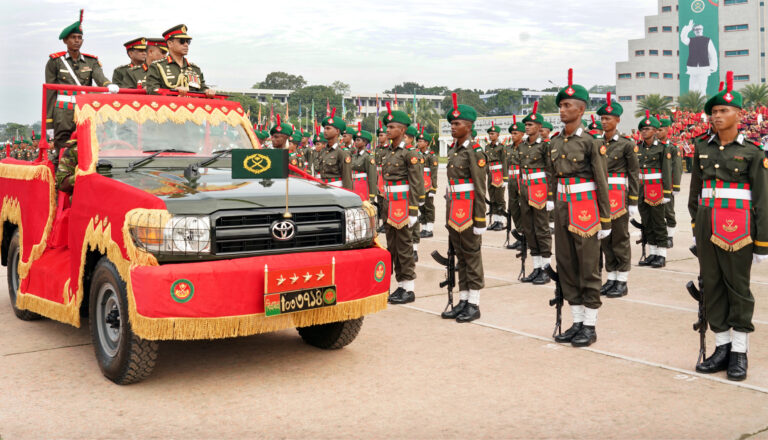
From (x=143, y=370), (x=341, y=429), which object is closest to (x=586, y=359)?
(x=341, y=429)

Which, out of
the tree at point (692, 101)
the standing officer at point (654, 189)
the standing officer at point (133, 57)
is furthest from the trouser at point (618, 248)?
the tree at point (692, 101)

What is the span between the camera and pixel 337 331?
6020mm

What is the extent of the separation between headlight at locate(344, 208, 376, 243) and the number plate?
0.47 m

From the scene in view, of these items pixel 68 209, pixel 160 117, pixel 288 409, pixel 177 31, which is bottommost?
pixel 288 409

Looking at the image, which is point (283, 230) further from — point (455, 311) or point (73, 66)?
point (73, 66)

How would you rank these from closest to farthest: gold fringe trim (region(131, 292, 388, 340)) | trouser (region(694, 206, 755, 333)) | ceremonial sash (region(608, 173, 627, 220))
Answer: gold fringe trim (region(131, 292, 388, 340)), trouser (region(694, 206, 755, 333)), ceremonial sash (region(608, 173, 627, 220))

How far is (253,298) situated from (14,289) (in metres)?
4.11

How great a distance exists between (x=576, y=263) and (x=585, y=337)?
66 cm

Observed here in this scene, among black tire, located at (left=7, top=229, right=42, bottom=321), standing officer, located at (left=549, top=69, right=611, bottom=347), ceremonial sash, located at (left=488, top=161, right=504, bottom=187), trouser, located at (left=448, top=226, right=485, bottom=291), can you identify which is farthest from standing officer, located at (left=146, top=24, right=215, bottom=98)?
ceremonial sash, located at (left=488, top=161, right=504, bottom=187)

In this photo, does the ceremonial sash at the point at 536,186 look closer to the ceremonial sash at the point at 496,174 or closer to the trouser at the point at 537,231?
the trouser at the point at 537,231

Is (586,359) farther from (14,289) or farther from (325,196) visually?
(14,289)

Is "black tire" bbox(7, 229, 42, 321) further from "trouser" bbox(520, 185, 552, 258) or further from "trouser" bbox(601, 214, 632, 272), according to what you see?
"trouser" bbox(601, 214, 632, 272)

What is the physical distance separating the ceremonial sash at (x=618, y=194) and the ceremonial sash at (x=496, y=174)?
7950 mm

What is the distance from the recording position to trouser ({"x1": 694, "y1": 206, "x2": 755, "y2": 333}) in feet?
17.4
